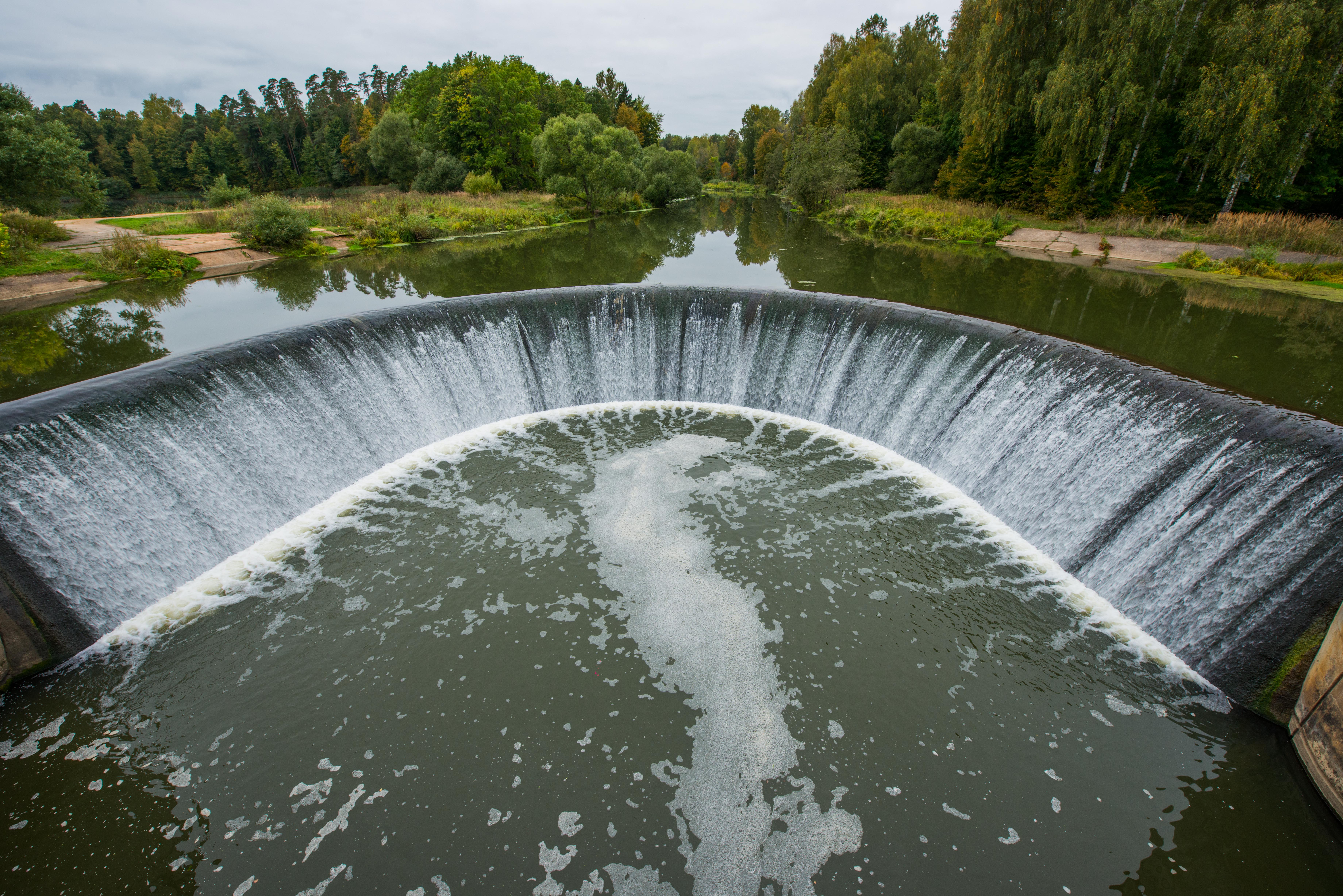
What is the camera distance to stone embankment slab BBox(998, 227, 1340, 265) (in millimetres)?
18406

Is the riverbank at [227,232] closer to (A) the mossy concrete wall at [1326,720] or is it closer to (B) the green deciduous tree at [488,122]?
(B) the green deciduous tree at [488,122]

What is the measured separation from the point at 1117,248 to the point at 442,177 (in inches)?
1663

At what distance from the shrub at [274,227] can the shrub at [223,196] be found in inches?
330

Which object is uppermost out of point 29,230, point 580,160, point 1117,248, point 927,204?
point 580,160

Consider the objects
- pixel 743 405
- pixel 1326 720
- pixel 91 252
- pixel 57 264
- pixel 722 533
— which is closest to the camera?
pixel 1326 720

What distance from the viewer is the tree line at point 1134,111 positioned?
18141 millimetres

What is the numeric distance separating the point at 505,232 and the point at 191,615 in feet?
95.2

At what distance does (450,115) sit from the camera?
155ft

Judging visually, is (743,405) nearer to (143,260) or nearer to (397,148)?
(143,260)

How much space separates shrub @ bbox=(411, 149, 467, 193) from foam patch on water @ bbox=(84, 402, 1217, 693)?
3917cm

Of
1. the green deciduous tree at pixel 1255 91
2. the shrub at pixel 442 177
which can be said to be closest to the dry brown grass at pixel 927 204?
the green deciduous tree at pixel 1255 91

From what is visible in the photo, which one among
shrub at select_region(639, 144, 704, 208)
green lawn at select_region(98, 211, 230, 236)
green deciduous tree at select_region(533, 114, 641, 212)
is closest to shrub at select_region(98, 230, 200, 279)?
green lawn at select_region(98, 211, 230, 236)

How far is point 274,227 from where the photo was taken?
22.2 m

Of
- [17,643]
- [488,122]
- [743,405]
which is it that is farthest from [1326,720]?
[488,122]
